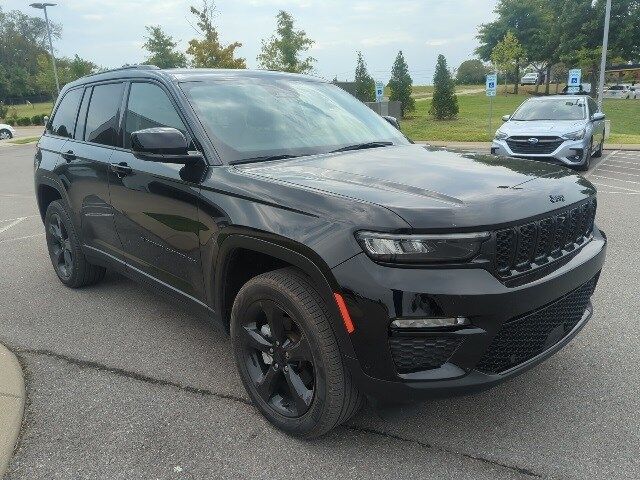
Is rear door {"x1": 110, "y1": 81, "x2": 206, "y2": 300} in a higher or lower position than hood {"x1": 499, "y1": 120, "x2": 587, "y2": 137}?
higher

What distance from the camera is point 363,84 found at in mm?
27328

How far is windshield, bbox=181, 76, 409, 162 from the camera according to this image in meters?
3.14

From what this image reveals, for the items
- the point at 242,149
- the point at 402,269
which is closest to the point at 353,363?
the point at 402,269

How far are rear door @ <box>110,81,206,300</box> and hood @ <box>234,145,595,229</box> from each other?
0.45 m

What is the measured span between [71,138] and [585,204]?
385 centimetres

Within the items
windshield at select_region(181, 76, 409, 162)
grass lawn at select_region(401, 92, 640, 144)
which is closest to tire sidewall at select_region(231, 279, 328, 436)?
windshield at select_region(181, 76, 409, 162)

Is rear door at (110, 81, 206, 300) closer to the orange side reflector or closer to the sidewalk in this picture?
the orange side reflector

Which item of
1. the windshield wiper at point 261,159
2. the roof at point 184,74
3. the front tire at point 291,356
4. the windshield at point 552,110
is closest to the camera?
the front tire at point 291,356

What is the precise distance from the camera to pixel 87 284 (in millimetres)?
4898


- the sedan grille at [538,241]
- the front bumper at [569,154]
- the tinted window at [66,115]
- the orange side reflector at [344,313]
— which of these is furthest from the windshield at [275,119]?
the front bumper at [569,154]

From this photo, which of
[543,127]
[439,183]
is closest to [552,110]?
[543,127]

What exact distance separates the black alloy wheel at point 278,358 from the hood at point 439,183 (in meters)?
0.66

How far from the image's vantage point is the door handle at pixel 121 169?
354cm

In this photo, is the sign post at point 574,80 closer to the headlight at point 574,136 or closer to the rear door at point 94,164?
the headlight at point 574,136
